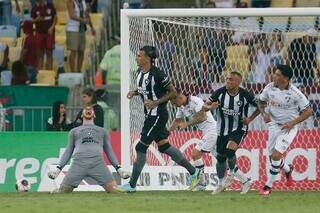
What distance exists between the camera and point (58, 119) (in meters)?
23.3

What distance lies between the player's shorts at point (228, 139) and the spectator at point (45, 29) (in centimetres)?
807

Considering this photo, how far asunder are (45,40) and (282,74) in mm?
8895

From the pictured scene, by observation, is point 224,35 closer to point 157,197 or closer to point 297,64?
point 297,64

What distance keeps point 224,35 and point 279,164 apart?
12.9ft

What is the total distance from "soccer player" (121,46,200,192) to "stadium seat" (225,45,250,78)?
3.02 meters

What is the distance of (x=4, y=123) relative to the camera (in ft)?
76.4

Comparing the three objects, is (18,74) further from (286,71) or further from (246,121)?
(286,71)

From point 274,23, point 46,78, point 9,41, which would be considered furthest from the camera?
point 9,41

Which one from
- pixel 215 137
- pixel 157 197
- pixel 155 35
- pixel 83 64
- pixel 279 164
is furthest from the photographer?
pixel 83 64

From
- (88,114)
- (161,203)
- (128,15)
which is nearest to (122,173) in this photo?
(88,114)

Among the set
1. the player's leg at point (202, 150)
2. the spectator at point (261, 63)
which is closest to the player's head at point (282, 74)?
the player's leg at point (202, 150)

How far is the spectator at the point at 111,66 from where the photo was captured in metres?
25.1

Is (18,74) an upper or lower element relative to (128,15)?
lower

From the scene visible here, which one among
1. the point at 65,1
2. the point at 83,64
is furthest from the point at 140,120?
the point at 65,1
